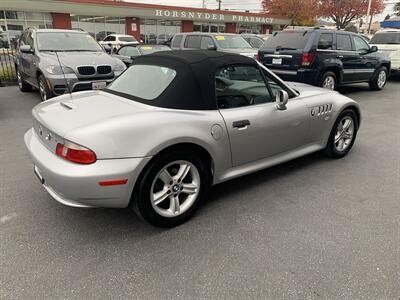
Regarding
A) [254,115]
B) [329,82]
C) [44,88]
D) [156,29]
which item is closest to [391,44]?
[329,82]

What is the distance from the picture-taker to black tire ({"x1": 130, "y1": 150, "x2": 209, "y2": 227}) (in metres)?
2.73

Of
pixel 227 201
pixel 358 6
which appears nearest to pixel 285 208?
pixel 227 201

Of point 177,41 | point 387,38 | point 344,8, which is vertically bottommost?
point 177,41

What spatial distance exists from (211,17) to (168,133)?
106ft

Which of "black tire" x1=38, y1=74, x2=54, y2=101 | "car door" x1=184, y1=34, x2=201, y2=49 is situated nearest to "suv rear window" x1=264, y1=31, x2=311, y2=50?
"car door" x1=184, y1=34, x2=201, y2=49

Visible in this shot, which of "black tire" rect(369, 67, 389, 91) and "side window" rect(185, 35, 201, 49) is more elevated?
"side window" rect(185, 35, 201, 49)

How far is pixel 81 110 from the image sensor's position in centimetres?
305

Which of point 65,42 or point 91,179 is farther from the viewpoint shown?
point 65,42

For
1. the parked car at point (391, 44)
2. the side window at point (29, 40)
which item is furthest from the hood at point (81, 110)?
the parked car at point (391, 44)

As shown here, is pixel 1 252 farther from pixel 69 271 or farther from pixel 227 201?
pixel 227 201

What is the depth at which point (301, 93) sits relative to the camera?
4246 mm

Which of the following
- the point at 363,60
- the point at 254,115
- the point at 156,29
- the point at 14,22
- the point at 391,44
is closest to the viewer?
the point at 254,115

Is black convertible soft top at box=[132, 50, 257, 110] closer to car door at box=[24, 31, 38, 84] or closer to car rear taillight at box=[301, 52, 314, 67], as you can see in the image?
car door at box=[24, 31, 38, 84]

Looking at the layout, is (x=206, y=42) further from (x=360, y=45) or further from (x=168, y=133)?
(x=168, y=133)
